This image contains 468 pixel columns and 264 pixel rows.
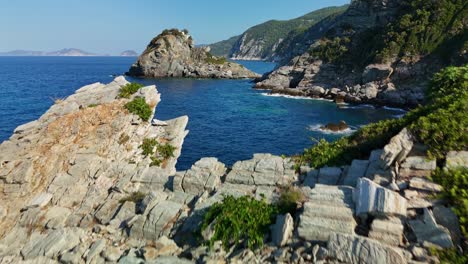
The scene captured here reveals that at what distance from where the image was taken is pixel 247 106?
80938mm

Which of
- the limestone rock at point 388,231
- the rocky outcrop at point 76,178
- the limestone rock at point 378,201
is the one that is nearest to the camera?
the limestone rock at point 388,231

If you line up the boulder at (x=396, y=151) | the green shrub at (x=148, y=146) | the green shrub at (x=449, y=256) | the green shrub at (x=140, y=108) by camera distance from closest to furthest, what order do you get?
1. the green shrub at (x=449, y=256)
2. the boulder at (x=396, y=151)
3. the green shrub at (x=148, y=146)
4. the green shrub at (x=140, y=108)

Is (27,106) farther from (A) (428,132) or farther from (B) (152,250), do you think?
(A) (428,132)

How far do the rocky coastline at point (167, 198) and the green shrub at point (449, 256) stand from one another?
0.56 feet

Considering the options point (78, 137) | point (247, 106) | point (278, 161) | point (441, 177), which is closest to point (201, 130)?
point (247, 106)

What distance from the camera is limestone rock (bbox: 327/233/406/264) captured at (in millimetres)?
9695

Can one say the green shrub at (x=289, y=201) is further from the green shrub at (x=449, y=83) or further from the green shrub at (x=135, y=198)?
the green shrub at (x=449, y=83)

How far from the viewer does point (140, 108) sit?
27.5 meters


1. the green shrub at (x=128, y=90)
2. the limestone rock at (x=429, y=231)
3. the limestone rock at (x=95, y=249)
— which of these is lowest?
the limestone rock at (x=95, y=249)

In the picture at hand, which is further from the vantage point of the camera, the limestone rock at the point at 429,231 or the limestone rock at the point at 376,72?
the limestone rock at the point at 376,72

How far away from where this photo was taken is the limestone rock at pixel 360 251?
970cm

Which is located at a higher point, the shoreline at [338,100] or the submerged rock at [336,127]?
the shoreline at [338,100]

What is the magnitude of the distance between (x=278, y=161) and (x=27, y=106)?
234 feet

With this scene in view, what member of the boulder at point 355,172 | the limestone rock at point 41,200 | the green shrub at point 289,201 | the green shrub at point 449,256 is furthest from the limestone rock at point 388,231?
the limestone rock at point 41,200
